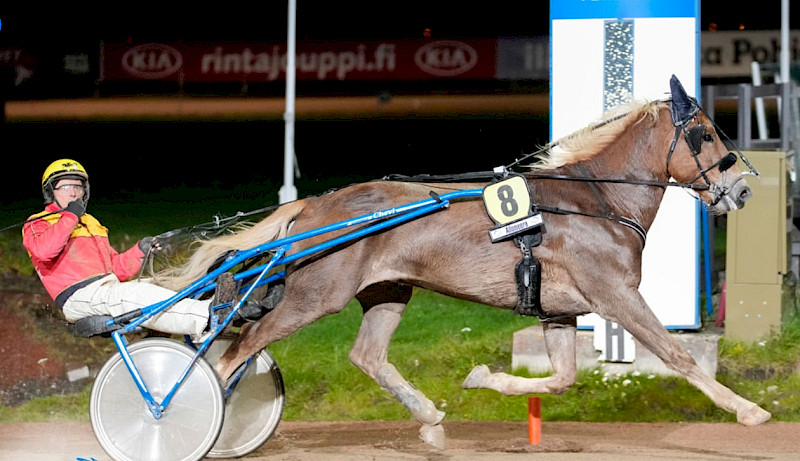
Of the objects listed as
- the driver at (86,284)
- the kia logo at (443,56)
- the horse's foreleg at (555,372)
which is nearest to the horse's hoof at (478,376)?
the horse's foreleg at (555,372)

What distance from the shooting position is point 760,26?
667 inches

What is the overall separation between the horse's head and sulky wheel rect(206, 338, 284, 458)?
2334 millimetres

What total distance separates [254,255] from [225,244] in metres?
0.21

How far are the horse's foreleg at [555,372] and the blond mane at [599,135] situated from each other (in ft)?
2.63

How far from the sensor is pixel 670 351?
17.3ft

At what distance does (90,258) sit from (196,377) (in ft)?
2.58

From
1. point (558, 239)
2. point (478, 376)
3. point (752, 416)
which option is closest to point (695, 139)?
point (558, 239)

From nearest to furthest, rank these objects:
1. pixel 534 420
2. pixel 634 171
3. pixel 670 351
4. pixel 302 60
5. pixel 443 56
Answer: pixel 670 351 < pixel 634 171 < pixel 534 420 < pixel 302 60 < pixel 443 56

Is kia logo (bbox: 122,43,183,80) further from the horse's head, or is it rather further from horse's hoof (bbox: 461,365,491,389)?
the horse's head

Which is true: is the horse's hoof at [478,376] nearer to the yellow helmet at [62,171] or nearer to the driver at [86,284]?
the driver at [86,284]

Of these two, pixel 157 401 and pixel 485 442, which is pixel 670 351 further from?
pixel 157 401

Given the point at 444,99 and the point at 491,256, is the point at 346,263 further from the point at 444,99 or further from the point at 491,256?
the point at 444,99

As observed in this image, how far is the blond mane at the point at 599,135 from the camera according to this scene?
18.5 ft

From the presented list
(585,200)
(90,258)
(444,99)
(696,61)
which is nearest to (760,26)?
(444,99)
